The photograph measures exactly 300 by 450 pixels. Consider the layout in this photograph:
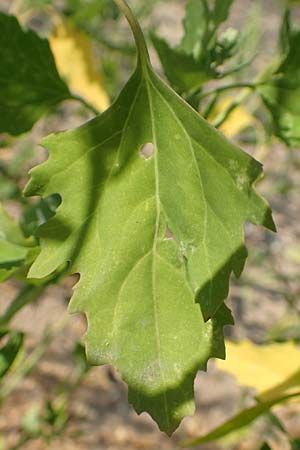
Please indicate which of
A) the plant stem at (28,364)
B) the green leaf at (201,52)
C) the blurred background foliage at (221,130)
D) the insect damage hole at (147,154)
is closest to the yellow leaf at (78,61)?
the blurred background foliage at (221,130)

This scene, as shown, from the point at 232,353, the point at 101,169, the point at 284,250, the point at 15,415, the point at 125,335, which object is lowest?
the point at 284,250

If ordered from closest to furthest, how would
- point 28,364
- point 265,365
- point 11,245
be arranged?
point 11,245
point 265,365
point 28,364

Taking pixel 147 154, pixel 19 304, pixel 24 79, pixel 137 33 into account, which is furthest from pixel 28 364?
pixel 137 33

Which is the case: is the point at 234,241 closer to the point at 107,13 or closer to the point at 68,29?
the point at 68,29

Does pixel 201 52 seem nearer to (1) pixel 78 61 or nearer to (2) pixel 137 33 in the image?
(2) pixel 137 33

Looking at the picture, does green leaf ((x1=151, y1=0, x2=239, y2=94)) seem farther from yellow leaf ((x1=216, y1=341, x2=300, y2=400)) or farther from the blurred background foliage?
yellow leaf ((x1=216, y1=341, x2=300, y2=400))

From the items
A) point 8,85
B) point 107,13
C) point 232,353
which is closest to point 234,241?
point 8,85

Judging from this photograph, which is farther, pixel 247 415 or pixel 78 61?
pixel 78 61
